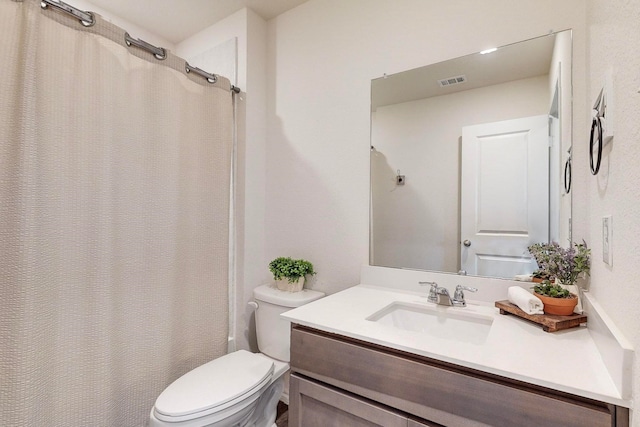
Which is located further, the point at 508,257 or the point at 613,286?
the point at 508,257

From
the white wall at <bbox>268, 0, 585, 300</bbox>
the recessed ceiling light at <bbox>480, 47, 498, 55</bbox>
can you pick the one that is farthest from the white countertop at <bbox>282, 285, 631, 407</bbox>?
the recessed ceiling light at <bbox>480, 47, 498, 55</bbox>

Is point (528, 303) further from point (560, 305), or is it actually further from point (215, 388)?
point (215, 388)

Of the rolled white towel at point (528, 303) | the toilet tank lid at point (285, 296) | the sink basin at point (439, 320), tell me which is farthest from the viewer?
the toilet tank lid at point (285, 296)

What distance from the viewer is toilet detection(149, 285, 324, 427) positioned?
112 cm

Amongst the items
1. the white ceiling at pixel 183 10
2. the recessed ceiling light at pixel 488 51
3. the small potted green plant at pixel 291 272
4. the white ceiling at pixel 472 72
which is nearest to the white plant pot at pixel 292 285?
the small potted green plant at pixel 291 272

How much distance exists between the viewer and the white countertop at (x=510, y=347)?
69 cm

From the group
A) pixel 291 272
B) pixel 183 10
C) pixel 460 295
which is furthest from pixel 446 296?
pixel 183 10

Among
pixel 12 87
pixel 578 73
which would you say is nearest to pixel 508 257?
pixel 578 73

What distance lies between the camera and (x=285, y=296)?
1.71 meters

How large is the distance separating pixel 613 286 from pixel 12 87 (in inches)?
77.4

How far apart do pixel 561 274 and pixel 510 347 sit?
38 centimetres

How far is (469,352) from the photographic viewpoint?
831mm

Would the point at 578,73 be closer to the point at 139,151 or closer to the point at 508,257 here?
the point at 508,257

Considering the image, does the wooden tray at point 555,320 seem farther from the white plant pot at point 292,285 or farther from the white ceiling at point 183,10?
the white ceiling at point 183,10
